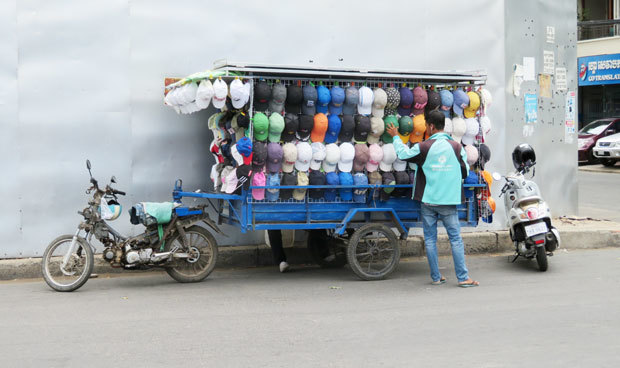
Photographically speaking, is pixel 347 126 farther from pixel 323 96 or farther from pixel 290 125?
pixel 290 125

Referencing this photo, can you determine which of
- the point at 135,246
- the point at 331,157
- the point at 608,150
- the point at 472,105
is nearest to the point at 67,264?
the point at 135,246

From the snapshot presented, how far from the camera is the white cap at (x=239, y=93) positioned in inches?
289

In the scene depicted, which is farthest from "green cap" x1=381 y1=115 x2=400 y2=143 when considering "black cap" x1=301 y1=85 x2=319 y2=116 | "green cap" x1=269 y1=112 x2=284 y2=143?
"green cap" x1=269 y1=112 x2=284 y2=143

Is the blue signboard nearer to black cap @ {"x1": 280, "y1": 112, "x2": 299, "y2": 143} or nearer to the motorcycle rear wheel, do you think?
the motorcycle rear wheel

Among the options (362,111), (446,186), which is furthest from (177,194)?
(446,186)

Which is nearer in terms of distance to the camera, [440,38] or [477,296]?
[477,296]

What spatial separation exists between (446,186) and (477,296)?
3.88 feet

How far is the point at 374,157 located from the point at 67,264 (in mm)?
3463

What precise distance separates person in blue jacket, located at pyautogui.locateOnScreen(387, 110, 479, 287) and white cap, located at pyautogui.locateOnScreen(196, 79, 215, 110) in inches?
80.4

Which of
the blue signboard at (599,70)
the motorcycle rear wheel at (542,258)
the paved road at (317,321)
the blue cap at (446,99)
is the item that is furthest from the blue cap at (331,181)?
the blue signboard at (599,70)

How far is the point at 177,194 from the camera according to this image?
8.23 metres

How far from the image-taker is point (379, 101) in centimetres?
800

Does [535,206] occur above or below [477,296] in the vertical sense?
above

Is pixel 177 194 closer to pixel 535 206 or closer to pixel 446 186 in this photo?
pixel 446 186
